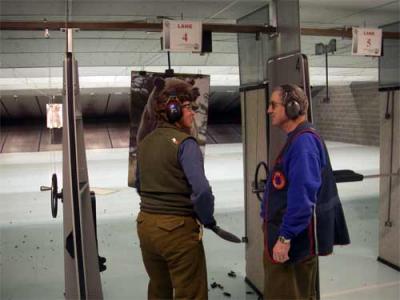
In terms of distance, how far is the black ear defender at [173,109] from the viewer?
1495mm

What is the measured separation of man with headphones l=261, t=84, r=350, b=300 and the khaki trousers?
250 mm

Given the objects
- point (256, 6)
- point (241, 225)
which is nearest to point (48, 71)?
point (241, 225)

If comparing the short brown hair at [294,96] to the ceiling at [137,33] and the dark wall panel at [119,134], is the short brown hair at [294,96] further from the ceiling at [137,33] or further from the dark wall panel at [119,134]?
the dark wall panel at [119,134]

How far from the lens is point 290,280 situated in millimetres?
1480

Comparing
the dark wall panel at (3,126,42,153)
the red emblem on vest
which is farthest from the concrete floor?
the dark wall panel at (3,126,42,153)

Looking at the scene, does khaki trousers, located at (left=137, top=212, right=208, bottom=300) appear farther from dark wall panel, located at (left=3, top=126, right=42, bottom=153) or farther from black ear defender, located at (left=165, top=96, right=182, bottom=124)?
dark wall panel, located at (left=3, top=126, right=42, bottom=153)

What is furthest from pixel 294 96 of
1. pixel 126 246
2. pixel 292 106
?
pixel 126 246

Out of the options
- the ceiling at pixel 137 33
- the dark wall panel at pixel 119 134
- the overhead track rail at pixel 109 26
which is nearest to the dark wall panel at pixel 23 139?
the dark wall panel at pixel 119 134

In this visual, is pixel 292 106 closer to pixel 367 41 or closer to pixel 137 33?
pixel 367 41

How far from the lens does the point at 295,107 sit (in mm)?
1433

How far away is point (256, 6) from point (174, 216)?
1.97 meters

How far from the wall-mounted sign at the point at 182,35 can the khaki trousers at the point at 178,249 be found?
1081mm

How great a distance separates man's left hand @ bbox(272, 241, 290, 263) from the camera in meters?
1.40

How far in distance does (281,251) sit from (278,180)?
236 mm
